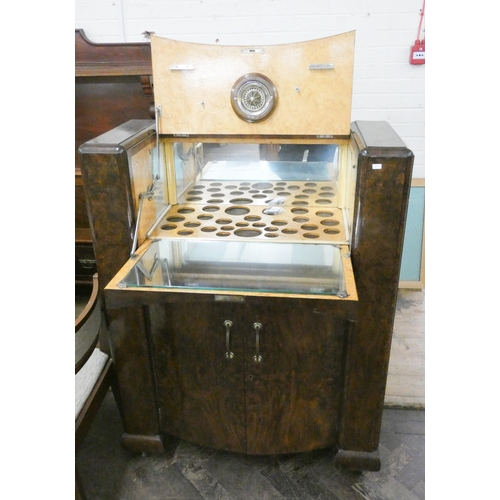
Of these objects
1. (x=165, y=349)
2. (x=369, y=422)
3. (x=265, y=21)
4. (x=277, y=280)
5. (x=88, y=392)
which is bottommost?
(x=369, y=422)

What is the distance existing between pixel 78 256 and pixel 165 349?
5.04 ft

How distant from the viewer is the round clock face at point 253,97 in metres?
1.50

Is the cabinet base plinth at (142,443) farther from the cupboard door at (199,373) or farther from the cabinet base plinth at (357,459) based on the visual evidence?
the cabinet base plinth at (357,459)

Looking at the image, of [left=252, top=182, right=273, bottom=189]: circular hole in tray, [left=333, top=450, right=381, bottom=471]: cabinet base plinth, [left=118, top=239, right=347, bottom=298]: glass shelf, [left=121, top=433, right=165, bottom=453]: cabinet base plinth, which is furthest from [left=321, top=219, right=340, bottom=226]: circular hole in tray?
[left=121, top=433, right=165, bottom=453]: cabinet base plinth

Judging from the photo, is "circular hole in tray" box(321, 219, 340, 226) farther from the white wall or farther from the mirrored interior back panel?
the white wall

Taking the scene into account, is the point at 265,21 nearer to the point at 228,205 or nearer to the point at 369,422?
the point at 228,205

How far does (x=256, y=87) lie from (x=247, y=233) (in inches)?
19.4

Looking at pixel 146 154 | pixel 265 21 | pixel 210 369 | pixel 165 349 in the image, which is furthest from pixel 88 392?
pixel 265 21

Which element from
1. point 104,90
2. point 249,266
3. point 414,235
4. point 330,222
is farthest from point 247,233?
point 414,235

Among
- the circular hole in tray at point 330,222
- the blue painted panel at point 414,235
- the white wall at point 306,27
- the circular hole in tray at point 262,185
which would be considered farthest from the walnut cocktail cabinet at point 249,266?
the blue painted panel at point 414,235

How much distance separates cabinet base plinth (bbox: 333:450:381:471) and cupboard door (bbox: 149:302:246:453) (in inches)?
14.4

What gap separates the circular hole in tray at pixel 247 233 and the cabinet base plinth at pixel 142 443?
87 cm

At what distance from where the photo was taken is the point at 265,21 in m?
2.56

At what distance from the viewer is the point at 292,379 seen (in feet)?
5.07
